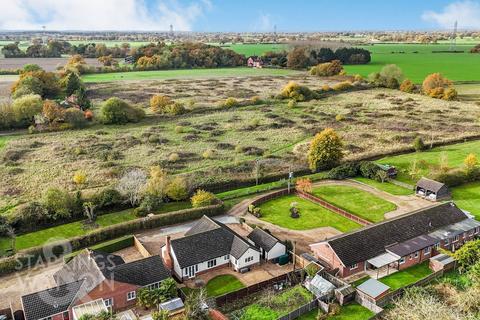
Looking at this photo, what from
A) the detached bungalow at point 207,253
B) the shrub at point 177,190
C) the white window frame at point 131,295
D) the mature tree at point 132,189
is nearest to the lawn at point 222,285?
the detached bungalow at point 207,253

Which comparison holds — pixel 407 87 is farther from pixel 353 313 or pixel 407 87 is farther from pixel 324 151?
pixel 353 313

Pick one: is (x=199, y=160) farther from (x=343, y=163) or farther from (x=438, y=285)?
(x=438, y=285)

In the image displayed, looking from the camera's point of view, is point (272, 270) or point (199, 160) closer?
point (272, 270)

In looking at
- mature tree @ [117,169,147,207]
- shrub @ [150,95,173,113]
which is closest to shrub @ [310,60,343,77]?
shrub @ [150,95,173,113]

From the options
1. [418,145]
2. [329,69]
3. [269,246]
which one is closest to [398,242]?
[269,246]

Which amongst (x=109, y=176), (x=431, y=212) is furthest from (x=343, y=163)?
(x=109, y=176)

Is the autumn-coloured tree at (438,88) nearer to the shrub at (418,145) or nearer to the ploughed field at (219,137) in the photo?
the ploughed field at (219,137)
